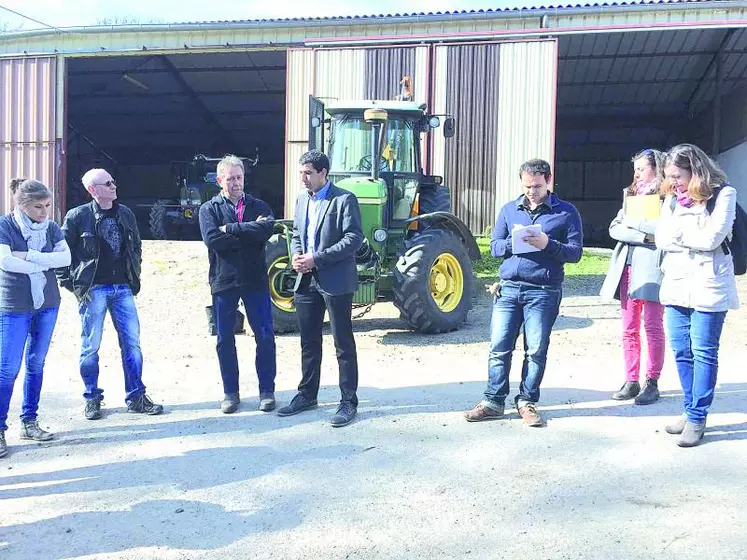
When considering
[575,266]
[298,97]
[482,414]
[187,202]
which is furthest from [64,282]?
[187,202]

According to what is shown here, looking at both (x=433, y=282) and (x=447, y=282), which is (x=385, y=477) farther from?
(x=447, y=282)

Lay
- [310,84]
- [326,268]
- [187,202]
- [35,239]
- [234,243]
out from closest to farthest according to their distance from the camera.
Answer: [35,239] → [326,268] → [234,243] → [310,84] → [187,202]

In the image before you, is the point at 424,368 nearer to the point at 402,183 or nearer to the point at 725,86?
the point at 402,183

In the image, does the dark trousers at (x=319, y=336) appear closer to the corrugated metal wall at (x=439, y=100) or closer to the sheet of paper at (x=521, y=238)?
the sheet of paper at (x=521, y=238)

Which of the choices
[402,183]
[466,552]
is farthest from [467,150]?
[466,552]

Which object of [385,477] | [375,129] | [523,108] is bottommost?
[385,477]

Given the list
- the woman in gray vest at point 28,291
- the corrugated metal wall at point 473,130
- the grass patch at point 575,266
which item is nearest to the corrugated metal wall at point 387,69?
the corrugated metal wall at point 473,130

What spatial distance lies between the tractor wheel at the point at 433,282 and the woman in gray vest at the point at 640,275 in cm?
283

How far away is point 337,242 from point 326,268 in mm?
193

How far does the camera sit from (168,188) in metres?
27.4

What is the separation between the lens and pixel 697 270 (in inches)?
159

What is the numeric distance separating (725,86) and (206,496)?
2037cm

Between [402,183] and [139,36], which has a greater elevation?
[139,36]

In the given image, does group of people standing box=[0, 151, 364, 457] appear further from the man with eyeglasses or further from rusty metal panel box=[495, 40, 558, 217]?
rusty metal panel box=[495, 40, 558, 217]
